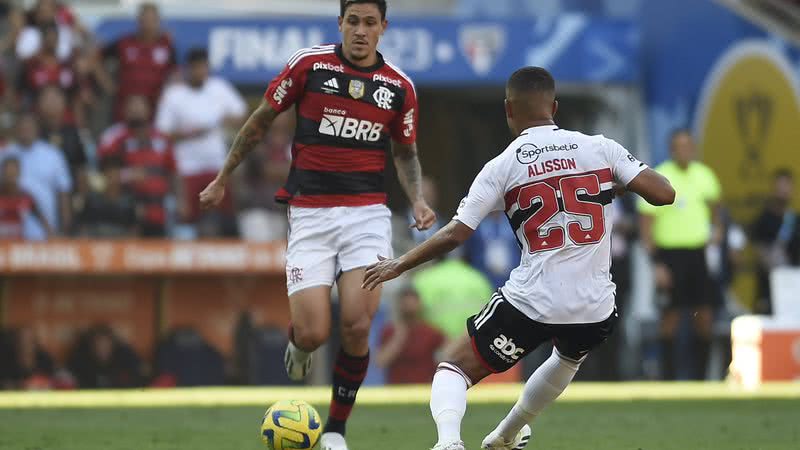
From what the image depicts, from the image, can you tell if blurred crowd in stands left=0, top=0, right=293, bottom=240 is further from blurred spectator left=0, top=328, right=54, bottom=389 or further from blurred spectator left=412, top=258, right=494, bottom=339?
blurred spectator left=412, top=258, right=494, bottom=339

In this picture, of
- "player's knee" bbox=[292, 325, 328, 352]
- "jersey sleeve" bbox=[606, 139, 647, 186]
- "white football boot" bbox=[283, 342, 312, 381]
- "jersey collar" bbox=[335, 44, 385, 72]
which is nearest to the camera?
"jersey sleeve" bbox=[606, 139, 647, 186]

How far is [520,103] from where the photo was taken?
7.02 metres

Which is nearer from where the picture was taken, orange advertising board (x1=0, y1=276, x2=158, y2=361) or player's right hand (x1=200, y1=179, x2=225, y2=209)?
player's right hand (x1=200, y1=179, x2=225, y2=209)

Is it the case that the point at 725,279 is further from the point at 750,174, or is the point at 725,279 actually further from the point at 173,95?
the point at 173,95

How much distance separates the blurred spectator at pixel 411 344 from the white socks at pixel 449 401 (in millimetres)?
7523

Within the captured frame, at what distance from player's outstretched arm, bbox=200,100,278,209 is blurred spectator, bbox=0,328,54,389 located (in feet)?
24.7

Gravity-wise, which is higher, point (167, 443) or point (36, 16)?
point (36, 16)

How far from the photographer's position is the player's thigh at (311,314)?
8.20 meters

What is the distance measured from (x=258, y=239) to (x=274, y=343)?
124 centimetres

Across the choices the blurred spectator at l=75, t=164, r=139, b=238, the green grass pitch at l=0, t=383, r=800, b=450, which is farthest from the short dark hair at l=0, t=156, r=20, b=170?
the green grass pitch at l=0, t=383, r=800, b=450

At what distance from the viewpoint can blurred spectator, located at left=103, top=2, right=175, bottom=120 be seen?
54.4ft

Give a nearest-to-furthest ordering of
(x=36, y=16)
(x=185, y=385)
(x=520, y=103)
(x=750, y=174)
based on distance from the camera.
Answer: (x=520, y=103) < (x=185, y=385) < (x=36, y=16) < (x=750, y=174)

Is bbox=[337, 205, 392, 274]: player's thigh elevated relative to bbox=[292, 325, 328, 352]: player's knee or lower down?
elevated

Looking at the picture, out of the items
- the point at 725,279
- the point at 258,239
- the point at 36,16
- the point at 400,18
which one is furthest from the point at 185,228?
the point at 725,279
